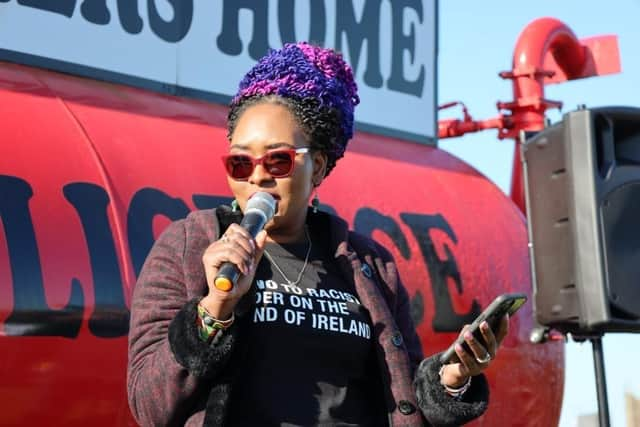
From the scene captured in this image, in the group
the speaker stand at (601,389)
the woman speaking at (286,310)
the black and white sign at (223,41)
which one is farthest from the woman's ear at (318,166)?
the black and white sign at (223,41)

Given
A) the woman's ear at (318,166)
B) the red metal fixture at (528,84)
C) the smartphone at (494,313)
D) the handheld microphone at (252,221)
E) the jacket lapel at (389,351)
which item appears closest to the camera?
the handheld microphone at (252,221)

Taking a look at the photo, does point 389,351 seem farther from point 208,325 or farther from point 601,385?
point 601,385

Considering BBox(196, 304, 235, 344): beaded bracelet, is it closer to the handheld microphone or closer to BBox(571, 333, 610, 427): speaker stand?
the handheld microphone

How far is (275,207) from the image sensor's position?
2.02 metres

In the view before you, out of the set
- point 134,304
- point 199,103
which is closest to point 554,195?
point 199,103

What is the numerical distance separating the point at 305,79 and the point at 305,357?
0.53 meters

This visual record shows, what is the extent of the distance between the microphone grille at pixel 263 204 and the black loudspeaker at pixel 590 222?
1.44 m

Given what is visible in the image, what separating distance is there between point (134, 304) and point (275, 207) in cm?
29

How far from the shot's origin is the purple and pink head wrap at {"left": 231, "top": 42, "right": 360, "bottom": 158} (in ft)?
7.07

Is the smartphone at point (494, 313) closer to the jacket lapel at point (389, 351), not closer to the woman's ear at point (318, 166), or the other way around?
the jacket lapel at point (389, 351)

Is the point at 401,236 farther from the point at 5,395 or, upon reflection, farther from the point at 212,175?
the point at 5,395

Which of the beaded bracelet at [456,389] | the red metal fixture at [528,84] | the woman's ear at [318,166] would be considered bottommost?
the beaded bracelet at [456,389]

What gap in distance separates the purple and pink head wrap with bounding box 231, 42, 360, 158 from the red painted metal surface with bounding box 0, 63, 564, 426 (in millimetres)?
1019

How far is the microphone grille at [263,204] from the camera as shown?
192cm
